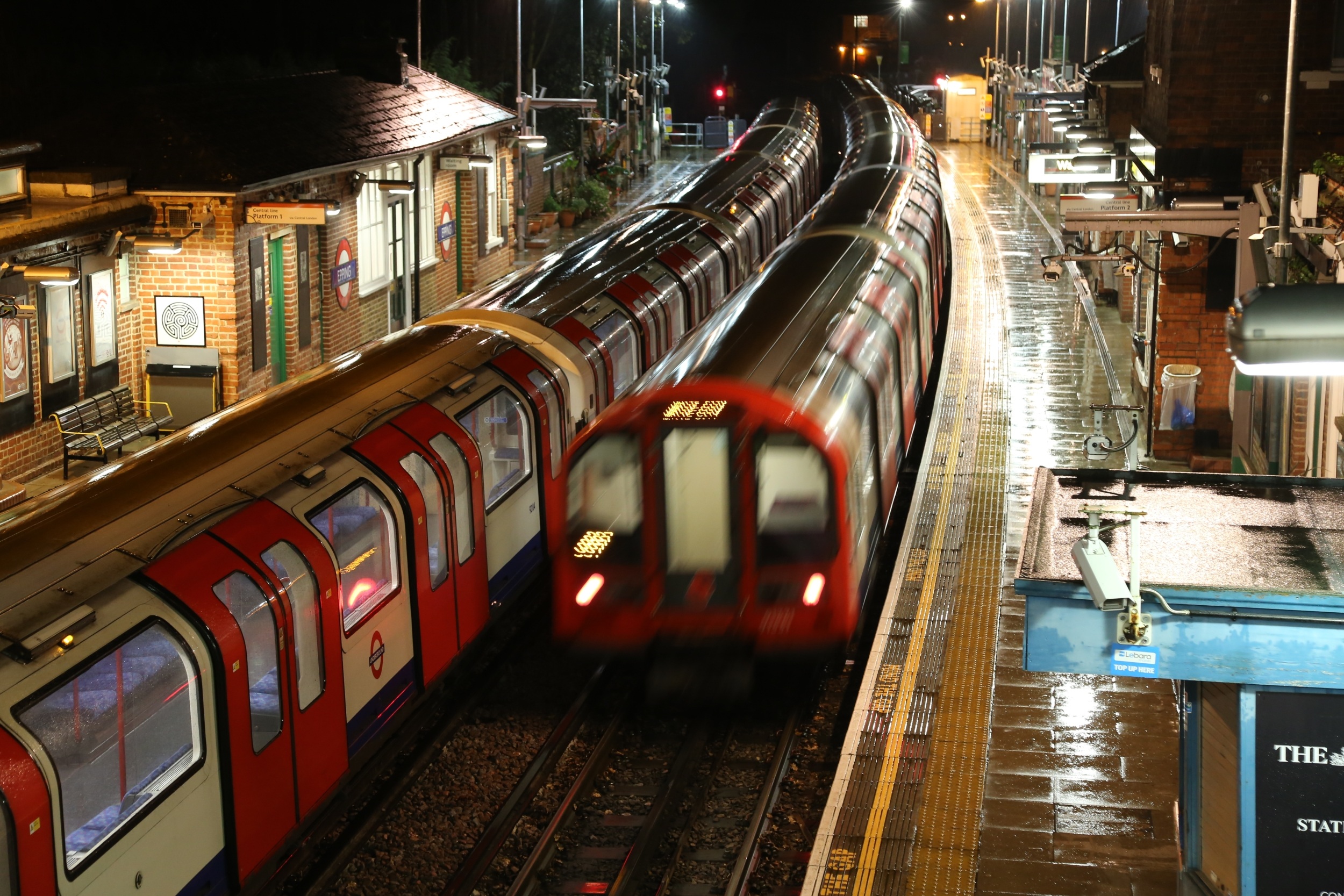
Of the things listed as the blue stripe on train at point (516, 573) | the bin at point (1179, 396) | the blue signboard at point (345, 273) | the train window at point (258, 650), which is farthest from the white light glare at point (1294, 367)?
the blue signboard at point (345, 273)

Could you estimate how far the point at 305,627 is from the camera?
750cm

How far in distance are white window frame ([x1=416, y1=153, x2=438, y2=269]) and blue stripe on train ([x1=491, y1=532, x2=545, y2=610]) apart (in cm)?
1199

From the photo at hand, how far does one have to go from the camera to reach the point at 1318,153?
45.0ft

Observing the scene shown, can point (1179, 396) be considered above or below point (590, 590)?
above

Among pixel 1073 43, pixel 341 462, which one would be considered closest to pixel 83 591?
pixel 341 462

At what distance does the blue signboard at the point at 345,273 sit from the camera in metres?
19.1

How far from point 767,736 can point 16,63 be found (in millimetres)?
15868

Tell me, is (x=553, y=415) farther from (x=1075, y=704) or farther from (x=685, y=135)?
(x=685, y=135)

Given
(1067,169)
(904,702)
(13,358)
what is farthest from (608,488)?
(1067,169)

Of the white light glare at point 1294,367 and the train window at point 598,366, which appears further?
the train window at point 598,366

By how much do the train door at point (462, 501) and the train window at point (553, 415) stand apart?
1380 millimetres

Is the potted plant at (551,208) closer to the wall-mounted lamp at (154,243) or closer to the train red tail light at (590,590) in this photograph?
the wall-mounted lamp at (154,243)

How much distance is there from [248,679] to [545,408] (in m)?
4.76

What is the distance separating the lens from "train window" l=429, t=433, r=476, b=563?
9.50m
